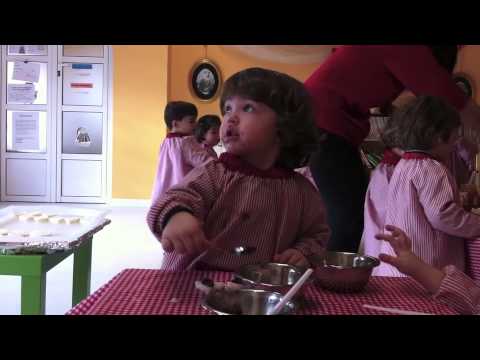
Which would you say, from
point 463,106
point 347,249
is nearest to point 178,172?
point 347,249

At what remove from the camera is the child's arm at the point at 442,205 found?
4.65 feet

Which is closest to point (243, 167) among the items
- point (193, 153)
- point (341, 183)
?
point (341, 183)

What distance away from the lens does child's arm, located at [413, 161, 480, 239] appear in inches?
55.7

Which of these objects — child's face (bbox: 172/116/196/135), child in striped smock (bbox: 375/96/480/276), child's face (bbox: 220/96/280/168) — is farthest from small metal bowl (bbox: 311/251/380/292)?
child's face (bbox: 172/116/196/135)

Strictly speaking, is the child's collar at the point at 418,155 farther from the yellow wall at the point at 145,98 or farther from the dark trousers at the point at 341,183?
the yellow wall at the point at 145,98

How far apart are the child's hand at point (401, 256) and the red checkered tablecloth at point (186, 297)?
0.03 meters

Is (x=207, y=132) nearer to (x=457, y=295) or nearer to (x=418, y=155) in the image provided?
(x=418, y=155)

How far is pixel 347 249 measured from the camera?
5.64 feet

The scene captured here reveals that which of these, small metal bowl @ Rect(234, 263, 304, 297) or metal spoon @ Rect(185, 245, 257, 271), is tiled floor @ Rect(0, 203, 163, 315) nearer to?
metal spoon @ Rect(185, 245, 257, 271)

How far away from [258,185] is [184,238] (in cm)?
34

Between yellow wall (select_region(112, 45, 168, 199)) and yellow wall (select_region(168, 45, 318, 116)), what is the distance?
0.51ft

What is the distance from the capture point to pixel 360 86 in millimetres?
1626
